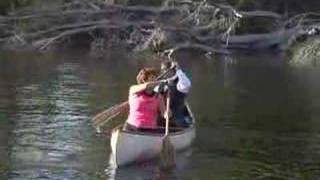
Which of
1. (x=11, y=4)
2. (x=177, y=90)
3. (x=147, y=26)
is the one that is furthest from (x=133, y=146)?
(x=11, y=4)

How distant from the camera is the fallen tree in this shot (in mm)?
44219

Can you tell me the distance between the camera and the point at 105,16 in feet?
150

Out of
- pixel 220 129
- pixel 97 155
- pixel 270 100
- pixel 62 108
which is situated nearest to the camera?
pixel 97 155

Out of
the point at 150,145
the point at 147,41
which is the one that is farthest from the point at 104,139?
the point at 147,41

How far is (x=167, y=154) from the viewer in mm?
16438

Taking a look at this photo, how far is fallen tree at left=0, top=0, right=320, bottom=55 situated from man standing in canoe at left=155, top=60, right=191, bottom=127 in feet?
80.0

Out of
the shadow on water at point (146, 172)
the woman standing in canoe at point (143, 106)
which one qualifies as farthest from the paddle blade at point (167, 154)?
the woman standing in canoe at point (143, 106)

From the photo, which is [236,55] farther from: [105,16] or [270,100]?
[270,100]

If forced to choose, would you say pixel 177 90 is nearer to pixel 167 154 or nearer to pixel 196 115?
pixel 167 154

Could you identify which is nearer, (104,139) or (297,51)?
(104,139)

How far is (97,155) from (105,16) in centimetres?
2880

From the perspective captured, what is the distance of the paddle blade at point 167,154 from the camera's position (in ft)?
53.9

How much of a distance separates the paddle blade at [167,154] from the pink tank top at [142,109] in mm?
574

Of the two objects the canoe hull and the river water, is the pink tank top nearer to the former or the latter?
the canoe hull
